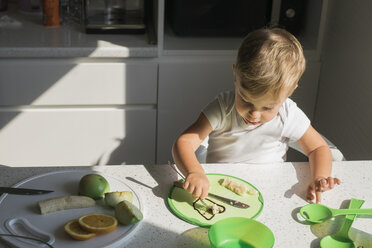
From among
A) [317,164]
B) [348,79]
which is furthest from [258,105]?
[348,79]

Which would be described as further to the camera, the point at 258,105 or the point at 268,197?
the point at 258,105

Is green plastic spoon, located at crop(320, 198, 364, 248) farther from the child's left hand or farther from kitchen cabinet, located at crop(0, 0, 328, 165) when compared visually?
kitchen cabinet, located at crop(0, 0, 328, 165)

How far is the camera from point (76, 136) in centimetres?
202

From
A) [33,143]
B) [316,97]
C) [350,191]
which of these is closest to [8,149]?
[33,143]

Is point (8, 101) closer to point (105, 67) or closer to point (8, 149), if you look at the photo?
point (8, 149)

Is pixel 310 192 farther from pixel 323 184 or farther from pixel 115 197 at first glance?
pixel 115 197

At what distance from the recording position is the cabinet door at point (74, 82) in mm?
1868

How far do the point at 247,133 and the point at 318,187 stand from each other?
39 centimetres

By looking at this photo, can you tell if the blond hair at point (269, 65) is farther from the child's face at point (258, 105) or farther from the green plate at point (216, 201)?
the green plate at point (216, 201)

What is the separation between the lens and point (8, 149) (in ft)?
6.61

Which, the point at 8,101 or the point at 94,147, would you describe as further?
the point at 94,147

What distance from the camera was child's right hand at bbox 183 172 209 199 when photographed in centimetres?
98

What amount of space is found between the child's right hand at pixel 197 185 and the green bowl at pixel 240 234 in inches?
4.1

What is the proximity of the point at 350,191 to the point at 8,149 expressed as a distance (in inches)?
54.9
